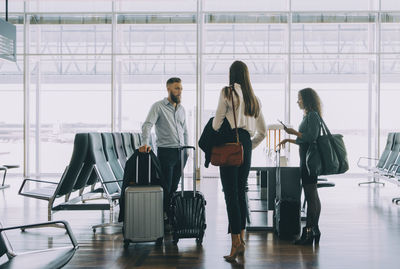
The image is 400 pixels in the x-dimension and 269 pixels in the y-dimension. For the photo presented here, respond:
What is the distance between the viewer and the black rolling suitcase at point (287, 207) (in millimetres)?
3559

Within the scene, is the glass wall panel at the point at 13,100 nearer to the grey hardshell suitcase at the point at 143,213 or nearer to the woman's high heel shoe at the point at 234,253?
the grey hardshell suitcase at the point at 143,213

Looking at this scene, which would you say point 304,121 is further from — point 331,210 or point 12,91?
point 12,91

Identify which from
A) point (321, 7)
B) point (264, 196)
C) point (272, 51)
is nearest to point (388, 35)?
point (321, 7)

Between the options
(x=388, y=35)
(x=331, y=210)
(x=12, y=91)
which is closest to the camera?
(x=331, y=210)

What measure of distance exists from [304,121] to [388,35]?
6.06 metres

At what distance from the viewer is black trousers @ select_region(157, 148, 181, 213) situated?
3633 millimetres

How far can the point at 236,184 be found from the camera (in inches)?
113

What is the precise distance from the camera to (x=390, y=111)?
8.39m

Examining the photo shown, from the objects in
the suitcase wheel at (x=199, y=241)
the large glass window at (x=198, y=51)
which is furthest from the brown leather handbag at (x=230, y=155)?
the large glass window at (x=198, y=51)

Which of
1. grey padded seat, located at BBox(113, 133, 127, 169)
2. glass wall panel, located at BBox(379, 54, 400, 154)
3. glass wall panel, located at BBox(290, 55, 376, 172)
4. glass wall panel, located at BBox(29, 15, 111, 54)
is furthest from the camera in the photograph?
glass wall panel, located at BBox(29, 15, 111, 54)

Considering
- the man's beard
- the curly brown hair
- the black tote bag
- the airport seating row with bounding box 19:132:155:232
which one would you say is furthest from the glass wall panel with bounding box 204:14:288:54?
the black tote bag

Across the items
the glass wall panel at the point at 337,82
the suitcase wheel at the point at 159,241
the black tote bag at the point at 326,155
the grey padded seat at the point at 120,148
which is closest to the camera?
the black tote bag at the point at 326,155

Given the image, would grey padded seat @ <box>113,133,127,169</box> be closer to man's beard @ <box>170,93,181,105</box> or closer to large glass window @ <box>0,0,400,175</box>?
man's beard @ <box>170,93,181,105</box>

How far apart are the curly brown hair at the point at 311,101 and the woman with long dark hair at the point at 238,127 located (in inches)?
20.1
